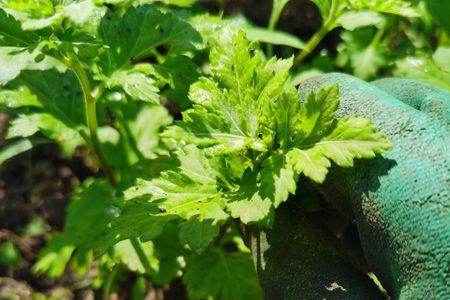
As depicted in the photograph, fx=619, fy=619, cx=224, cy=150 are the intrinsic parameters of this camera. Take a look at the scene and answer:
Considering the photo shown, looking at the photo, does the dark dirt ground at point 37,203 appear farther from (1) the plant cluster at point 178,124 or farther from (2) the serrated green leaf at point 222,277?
(2) the serrated green leaf at point 222,277

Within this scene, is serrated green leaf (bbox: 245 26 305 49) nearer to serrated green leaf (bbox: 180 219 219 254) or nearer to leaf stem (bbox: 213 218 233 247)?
leaf stem (bbox: 213 218 233 247)

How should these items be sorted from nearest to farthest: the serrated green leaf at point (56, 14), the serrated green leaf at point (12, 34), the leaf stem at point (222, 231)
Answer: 1. the serrated green leaf at point (56, 14)
2. the serrated green leaf at point (12, 34)
3. the leaf stem at point (222, 231)

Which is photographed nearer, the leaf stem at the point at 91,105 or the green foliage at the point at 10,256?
the leaf stem at the point at 91,105

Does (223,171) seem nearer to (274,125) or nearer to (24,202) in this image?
(274,125)

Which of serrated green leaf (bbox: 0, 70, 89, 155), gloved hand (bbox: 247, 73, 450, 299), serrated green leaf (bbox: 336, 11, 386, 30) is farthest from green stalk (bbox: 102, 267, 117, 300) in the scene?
serrated green leaf (bbox: 336, 11, 386, 30)

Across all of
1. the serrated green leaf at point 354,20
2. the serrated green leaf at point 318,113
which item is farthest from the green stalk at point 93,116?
the serrated green leaf at point 354,20

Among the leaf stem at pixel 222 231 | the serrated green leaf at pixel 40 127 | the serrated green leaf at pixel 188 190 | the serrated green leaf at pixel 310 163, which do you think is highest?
the serrated green leaf at pixel 310 163

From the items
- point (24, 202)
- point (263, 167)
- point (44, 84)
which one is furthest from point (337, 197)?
point (24, 202)

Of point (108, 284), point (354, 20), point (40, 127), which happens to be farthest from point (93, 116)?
point (354, 20)
